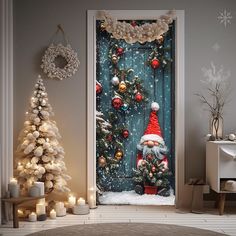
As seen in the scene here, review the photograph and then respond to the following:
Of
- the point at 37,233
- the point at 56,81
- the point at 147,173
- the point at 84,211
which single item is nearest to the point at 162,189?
the point at 147,173

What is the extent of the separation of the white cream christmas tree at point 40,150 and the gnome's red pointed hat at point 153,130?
190cm

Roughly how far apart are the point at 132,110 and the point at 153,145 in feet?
2.09

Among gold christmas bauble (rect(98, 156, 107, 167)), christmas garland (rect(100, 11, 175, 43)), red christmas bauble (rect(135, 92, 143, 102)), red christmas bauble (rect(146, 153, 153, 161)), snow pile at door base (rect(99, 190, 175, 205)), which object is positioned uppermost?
christmas garland (rect(100, 11, 175, 43))

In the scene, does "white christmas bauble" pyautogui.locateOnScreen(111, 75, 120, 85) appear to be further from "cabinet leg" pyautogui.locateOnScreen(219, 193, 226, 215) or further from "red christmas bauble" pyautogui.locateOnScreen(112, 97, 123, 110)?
"cabinet leg" pyautogui.locateOnScreen(219, 193, 226, 215)

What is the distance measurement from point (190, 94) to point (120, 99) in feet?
4.67

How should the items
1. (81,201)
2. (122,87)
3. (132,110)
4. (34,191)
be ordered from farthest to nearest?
(132,110), (122,87), (81,201), (34,191)

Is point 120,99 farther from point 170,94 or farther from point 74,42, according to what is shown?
point 74,42

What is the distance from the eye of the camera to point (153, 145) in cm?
708

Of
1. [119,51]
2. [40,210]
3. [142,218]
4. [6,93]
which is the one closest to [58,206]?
[40,210]

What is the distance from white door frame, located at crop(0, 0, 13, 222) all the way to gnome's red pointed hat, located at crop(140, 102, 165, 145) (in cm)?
232

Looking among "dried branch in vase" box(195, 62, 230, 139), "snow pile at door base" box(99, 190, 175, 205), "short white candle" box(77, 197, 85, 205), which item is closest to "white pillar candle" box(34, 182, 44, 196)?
"short white candle" box(77, 197, 85, 205)

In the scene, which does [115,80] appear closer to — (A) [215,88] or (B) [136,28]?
(B) [136,28]

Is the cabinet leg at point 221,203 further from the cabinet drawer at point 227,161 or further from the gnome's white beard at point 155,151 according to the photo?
the gnome's white beard at point 155,151

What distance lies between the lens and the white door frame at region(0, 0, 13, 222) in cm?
519
